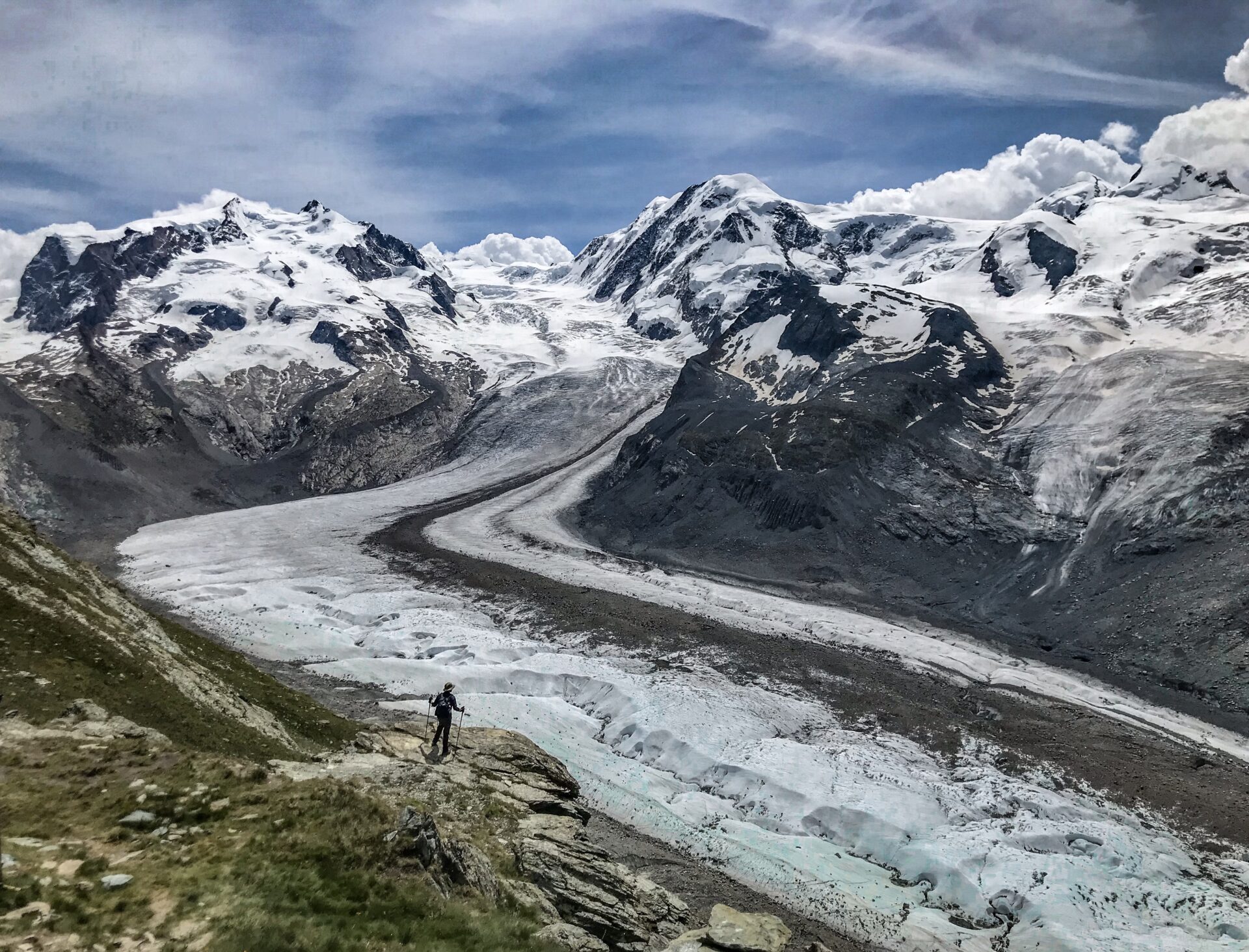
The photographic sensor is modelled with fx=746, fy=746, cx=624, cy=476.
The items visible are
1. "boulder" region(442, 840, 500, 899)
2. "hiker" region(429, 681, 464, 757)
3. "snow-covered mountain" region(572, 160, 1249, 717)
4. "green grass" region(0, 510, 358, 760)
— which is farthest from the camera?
"snow-covered mountain" region(572, 160, 1249, 717)

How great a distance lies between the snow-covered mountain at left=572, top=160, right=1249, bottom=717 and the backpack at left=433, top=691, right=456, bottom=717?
46.1 meters

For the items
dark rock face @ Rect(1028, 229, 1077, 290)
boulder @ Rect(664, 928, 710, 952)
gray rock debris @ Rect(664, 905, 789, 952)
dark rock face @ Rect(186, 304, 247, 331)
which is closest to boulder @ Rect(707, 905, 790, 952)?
gray rock debris @ Rect(664, 905, 789, 952)

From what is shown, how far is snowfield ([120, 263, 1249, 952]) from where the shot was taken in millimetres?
25922

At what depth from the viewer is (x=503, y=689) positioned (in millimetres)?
43469

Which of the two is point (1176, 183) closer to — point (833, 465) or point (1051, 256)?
point (1051, 256)

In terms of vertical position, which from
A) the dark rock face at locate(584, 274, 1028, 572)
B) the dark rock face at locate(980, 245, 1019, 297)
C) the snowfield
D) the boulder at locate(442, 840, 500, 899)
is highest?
the dark rock face at locate(980, 245, 1019, 297)

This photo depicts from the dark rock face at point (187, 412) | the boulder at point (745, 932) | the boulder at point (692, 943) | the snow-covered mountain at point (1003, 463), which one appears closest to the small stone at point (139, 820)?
the boulder at point (692, 943)

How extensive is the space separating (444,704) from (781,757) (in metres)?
18.6

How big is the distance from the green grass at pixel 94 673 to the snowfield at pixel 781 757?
1414 centimetres

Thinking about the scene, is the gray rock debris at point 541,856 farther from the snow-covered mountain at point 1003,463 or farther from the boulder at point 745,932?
the snow-covered mountain at point 1003,463

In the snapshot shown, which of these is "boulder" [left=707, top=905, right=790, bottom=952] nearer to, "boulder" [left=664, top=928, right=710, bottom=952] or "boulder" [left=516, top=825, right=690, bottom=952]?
"boulder" [left=664, top=928, right=710, bottom=952]

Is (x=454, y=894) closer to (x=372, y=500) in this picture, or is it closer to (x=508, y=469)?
(x=372, y=500)

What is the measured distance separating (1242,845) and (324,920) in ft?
117

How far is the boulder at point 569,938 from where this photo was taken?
42.5 ft
